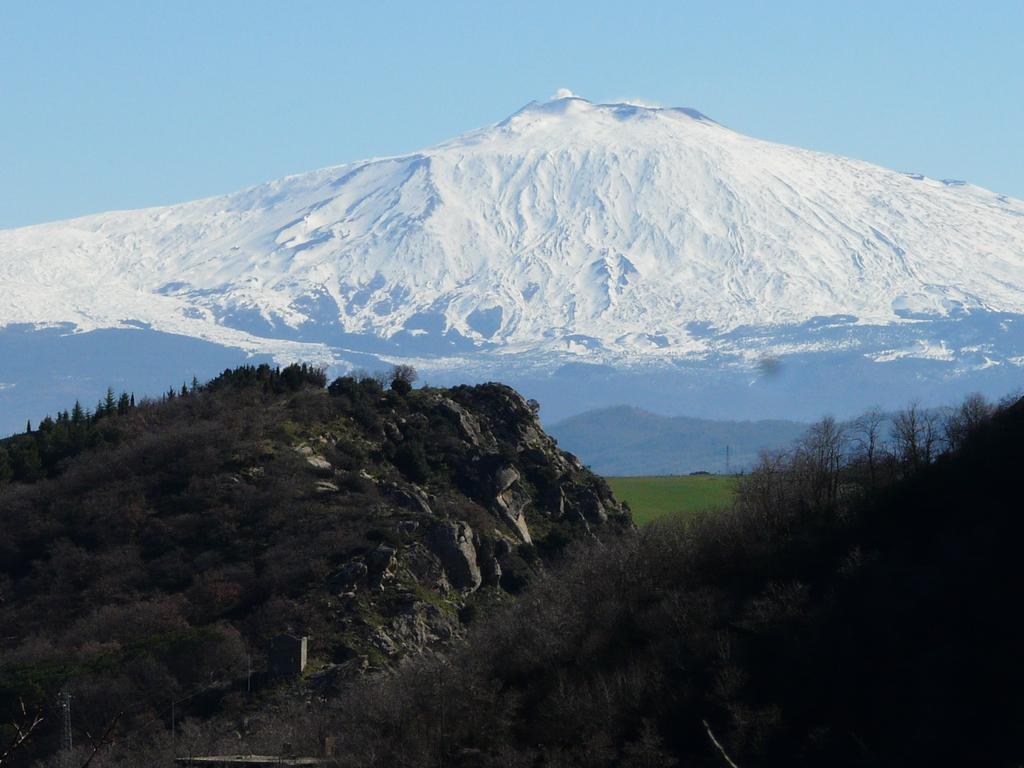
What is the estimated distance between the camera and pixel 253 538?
57812 mm

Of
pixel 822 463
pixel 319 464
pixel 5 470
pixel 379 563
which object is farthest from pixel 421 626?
pixel 5 470

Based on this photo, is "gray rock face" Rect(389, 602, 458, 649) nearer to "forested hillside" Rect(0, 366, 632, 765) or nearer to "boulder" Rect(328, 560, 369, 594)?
"forested hillside" Rect(0, 366, 632, 765)

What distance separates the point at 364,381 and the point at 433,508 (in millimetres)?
12893

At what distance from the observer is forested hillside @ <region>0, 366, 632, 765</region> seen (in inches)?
1886

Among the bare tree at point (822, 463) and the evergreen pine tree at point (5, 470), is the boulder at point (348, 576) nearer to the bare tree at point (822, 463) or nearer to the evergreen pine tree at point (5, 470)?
the bare tree at point (822, 463)

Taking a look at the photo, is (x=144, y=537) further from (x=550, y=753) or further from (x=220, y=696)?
(x=550, y=753)

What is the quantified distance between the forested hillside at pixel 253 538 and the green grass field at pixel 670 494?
732 centimetres

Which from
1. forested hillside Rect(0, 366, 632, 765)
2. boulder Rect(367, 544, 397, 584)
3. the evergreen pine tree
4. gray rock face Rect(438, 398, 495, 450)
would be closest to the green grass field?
gray rock face Rect(438, 398, 495, 450)

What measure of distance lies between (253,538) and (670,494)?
32668 millimetres

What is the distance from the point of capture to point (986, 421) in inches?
2012

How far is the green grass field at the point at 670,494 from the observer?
251ft

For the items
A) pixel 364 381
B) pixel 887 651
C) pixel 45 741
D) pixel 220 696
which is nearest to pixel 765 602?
pixel 887 651

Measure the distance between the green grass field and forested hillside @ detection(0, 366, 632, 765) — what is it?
7319mm

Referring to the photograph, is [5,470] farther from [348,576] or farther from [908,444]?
[908,444]
